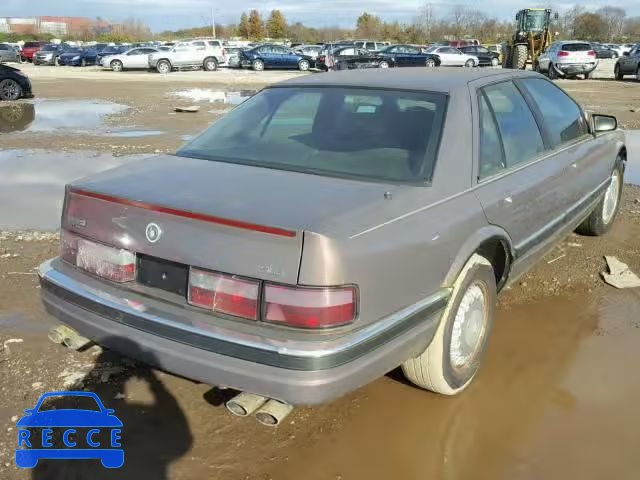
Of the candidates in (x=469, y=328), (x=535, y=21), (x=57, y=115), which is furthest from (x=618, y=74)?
(x=469, y=328)

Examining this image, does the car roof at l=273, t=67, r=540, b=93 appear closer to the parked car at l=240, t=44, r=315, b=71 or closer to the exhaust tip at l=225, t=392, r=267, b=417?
the exhaust tip at l=225, t=392, r=267, b=417

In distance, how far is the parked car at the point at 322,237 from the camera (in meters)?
2.31

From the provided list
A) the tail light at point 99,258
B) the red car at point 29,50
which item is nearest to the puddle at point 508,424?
the tail light at point 99,258

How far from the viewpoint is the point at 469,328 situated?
10.2 ft

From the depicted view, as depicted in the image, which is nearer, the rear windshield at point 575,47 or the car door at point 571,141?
the car door at point 571,141

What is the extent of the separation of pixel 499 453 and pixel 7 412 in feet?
7.67

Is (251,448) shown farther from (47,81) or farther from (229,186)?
(47,81)

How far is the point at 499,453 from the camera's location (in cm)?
275

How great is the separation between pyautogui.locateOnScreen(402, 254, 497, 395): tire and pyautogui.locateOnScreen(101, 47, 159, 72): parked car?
3547 centimetres

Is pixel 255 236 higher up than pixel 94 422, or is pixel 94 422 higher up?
pixel 255 236

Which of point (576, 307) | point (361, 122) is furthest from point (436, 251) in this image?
→ point (576, 307)

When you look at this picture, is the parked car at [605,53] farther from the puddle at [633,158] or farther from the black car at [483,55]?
the puddle at [633,158]

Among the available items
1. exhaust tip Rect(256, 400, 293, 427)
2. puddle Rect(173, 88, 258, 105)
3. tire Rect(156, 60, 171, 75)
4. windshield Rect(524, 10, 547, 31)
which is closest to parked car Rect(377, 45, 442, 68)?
windshield Rect(524, 10, 547, 31)

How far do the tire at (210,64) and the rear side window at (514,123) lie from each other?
33.7 m
